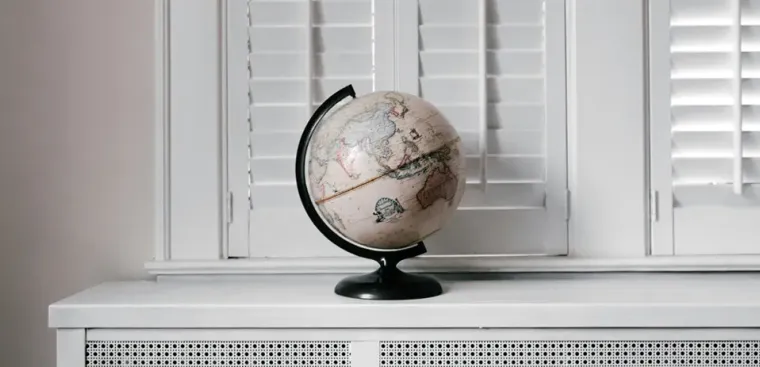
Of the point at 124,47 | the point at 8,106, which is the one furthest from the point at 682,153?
the point at 8,106

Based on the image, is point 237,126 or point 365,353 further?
point 237,126

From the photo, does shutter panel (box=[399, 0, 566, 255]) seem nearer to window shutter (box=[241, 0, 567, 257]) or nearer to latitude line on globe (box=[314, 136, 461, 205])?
window shutter (box=[241, 0, 567, 257])

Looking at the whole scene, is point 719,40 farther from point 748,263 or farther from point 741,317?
point 741,317

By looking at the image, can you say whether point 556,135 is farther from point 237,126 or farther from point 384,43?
point 237,126

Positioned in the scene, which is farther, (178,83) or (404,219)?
(178,83)

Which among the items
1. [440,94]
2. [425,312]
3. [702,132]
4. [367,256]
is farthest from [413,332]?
[702,132]

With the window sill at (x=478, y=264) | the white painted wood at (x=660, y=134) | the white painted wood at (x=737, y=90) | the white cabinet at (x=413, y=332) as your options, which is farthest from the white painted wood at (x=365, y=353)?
the white painted wood at (x=737, y=90)
